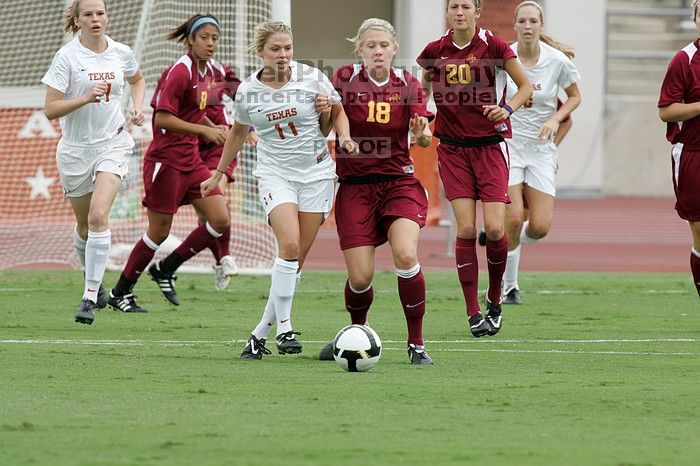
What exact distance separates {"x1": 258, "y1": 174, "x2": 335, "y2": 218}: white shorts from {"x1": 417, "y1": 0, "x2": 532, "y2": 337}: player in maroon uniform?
1703 millimetres

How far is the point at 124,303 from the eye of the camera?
35.3 ft

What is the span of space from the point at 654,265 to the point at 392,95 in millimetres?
9537

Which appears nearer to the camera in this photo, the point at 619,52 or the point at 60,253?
the point at 60,253

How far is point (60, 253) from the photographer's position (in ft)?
49.4

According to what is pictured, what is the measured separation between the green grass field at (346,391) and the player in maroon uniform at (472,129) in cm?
47

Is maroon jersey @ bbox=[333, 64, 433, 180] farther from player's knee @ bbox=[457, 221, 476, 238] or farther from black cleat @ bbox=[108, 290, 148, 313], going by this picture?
black cleat @ bbox=[108, 290, 148, 313]

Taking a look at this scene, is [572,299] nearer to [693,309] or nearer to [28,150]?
[693,309]

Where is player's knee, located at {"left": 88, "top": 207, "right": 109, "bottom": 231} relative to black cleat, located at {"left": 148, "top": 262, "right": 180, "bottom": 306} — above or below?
above

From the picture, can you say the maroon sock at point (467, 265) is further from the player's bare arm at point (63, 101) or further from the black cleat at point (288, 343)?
the player's bare arm at point (63, 101)

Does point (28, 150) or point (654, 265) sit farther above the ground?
point (28, 150)

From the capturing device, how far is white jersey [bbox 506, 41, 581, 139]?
1123 cm

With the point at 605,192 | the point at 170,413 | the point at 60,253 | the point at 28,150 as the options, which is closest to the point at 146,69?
the point at 60,253

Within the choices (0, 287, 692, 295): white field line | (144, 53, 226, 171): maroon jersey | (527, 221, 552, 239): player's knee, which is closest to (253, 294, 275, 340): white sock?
(144, 53, 226, 171): maroon jersey

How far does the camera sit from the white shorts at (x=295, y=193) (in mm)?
7977
